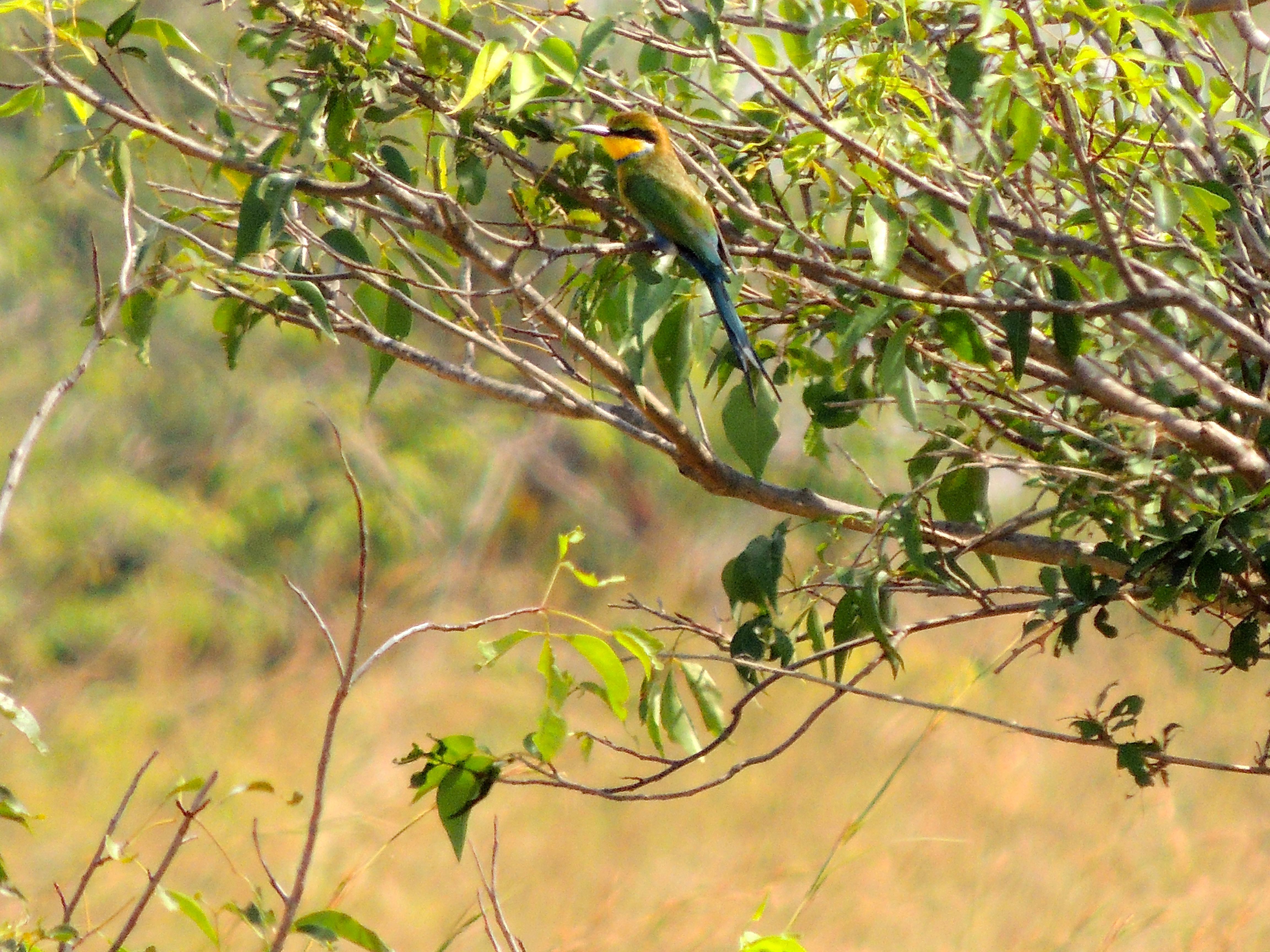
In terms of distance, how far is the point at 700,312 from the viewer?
0.95 m

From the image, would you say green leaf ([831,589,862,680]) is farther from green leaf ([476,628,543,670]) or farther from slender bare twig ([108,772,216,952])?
slender bare twig ([108,772,216,952])

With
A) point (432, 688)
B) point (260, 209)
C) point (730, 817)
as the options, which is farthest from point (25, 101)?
point (432, 688)

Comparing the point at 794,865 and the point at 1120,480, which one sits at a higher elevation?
the point at 1120,480

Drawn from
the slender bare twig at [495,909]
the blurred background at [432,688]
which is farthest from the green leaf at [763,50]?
the blurred background at [432,688]

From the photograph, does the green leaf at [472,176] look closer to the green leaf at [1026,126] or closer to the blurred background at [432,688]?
the green leaf at [1026,126]

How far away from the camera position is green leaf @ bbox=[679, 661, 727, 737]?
1002mm

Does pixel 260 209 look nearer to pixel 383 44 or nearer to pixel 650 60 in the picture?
pixel 383 44

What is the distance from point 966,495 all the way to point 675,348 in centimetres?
33

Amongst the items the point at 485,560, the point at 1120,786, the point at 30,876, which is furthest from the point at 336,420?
the point at 1120,786

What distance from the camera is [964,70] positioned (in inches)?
35.8

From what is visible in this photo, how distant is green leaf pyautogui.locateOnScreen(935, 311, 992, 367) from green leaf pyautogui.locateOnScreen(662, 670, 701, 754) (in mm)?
351

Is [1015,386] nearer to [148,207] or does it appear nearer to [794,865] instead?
[794,865]

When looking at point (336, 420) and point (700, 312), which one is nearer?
point (700, 312)

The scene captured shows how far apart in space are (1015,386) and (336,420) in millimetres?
3701
